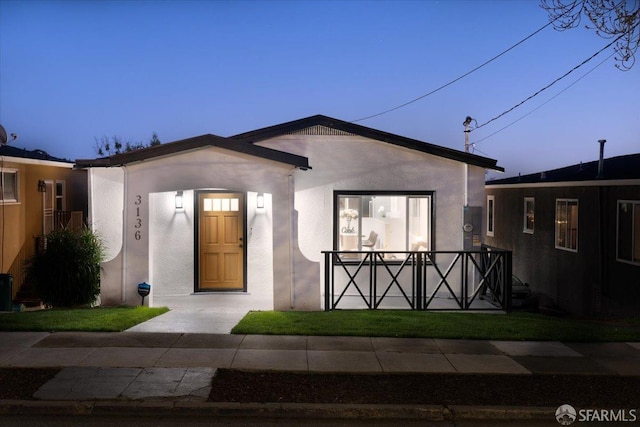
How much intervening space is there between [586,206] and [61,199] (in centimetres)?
1452

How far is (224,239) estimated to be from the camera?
1290 cm

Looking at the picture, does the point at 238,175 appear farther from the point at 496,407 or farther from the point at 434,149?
the point at 496,407

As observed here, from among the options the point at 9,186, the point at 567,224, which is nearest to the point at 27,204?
the point at 9,186

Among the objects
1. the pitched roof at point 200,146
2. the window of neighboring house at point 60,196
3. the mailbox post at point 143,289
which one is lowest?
the mailbox post at point 143,289

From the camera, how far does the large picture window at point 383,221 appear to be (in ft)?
44.2

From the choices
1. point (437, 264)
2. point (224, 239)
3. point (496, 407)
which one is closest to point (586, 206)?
point (437, 264)

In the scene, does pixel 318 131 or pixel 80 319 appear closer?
pixel 80 319

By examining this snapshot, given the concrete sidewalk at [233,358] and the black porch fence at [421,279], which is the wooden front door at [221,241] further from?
the concrete sidewalk at [233,358]

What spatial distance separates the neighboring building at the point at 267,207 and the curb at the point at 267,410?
16.0ft

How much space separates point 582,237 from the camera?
16.2m

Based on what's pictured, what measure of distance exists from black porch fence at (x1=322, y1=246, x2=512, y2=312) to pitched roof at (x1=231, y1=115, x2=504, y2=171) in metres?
2.03

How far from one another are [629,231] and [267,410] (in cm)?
1116

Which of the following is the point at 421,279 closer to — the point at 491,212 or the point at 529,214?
the point at 529,214

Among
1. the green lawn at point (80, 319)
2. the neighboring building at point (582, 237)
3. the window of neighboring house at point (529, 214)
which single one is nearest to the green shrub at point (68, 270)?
the green lawn at point (80, 319)
